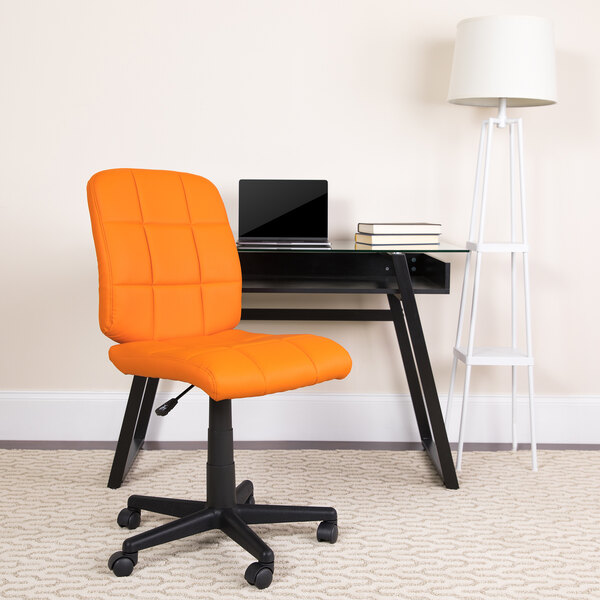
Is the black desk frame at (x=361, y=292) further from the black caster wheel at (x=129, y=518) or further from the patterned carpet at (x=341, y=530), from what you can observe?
the black caster wheel at (x=129, y=518)

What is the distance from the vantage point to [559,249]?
2.91m

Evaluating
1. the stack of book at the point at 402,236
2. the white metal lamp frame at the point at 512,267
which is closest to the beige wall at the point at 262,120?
the white metal lamp frame at the point at 512,267

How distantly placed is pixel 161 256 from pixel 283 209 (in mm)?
653

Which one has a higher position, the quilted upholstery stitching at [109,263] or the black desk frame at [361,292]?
the quilted upholstery stitching at [109,263]

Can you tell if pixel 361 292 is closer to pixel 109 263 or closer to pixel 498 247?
pixel 498 247

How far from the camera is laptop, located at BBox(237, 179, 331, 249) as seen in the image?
2607 millimetres

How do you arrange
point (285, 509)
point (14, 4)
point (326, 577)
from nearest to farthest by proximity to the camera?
point (326, 577), point (285, 509), point (14, 4)

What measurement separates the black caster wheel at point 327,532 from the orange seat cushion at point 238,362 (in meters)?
0.40

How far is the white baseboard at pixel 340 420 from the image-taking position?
2.94 metres

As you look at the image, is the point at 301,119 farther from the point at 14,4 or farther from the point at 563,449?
the point at 563,449

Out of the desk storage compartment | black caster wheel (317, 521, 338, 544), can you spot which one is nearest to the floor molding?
the desk storage compartment

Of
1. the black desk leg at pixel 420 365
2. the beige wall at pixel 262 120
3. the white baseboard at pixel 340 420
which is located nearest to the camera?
the black desk leg at pixel 420 365

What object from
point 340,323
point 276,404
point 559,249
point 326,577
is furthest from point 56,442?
point 559,249

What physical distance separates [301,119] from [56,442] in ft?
5.11
